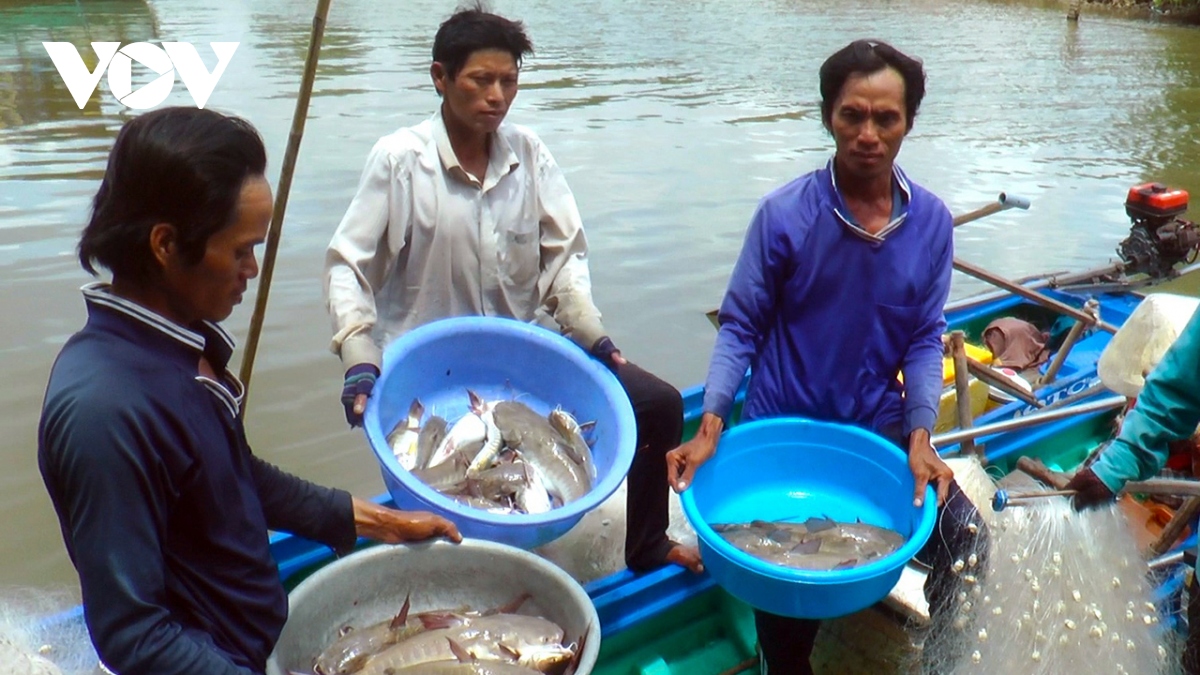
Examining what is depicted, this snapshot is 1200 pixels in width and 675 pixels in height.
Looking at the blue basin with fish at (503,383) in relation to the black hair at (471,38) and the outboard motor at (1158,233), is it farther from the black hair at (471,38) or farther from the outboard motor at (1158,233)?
the outboard motor at (1158,233)

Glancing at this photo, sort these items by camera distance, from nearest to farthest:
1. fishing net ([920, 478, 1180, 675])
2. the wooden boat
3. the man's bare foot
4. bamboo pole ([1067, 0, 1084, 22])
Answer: fishing net ([920, 478, 1180, 675]) → the wooden boat → the man's bare foot → bamboo pole ([1067, 0, 1084, 22])

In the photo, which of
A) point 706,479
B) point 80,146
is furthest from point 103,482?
point 80,146

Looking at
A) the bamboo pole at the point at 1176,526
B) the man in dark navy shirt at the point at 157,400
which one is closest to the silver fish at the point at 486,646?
the man in dark navy shirt at the point at 157,400

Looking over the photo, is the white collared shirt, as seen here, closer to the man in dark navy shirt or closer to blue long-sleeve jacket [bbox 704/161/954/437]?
blue long-sleeve jacket [bbox 704/161/954/437]

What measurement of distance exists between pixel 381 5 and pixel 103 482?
2236 cm

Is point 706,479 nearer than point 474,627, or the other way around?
point 474,627

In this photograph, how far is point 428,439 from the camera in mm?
3107

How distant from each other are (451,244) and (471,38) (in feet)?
2.10

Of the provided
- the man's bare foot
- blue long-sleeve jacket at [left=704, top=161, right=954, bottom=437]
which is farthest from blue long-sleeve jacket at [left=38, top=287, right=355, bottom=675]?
the man's bare foot

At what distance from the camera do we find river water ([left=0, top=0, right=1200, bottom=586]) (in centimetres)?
653

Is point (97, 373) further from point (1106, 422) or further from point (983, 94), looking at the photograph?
point (983, 94)

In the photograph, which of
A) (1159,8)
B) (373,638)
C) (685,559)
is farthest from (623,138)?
(1159,8)

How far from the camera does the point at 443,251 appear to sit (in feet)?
10.6

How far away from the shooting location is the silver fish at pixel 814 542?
2.65m
